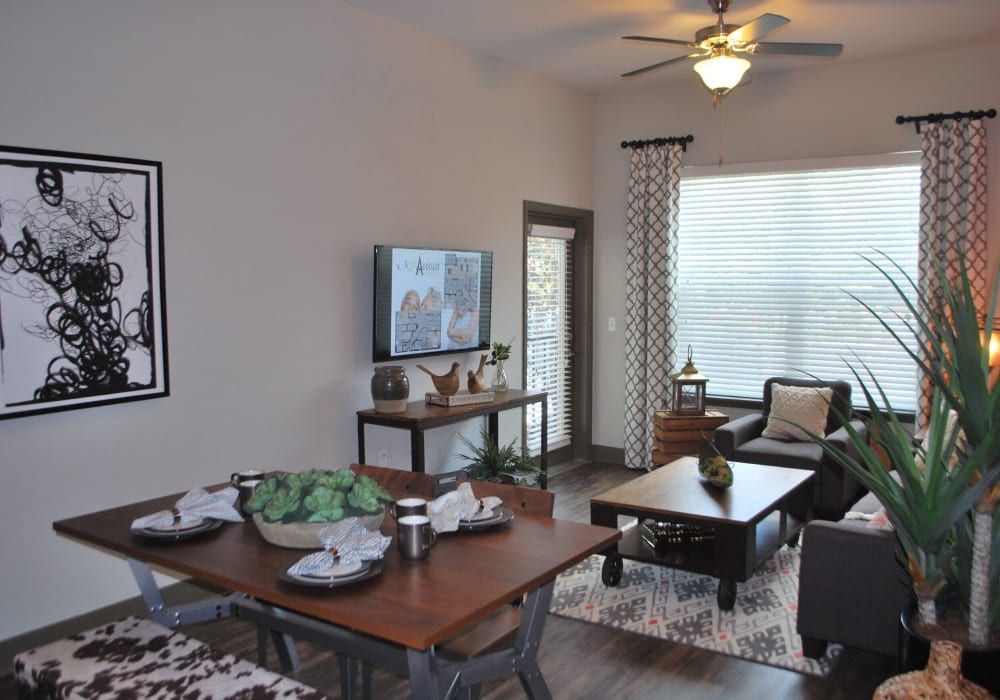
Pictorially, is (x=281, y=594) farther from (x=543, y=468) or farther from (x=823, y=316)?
(x=823, y=316)

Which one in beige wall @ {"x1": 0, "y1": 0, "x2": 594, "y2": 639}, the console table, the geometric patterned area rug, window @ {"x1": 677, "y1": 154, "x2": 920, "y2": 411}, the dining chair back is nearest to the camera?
the dining chair back

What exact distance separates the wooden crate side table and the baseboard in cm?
338

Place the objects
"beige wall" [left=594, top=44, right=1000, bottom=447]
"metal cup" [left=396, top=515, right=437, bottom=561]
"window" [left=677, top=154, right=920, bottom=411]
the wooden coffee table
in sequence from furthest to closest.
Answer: "window" [left=677, top=154, right=920, bottom=411] < "beige wall" [left=594, top=44, right=1000, bottom=447] < the wooden coffee table < "metal cup" [left=396, top=515, right=437, bottom=561]

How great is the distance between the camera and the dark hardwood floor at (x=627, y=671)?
303 centimetres

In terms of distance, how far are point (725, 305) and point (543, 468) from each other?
7.10ft

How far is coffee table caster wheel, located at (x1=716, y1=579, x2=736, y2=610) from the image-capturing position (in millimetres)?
3758

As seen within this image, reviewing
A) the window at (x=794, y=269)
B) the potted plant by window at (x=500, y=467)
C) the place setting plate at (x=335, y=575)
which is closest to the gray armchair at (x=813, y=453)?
the window at (x=794, y=269)

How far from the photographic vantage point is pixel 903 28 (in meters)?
5.07

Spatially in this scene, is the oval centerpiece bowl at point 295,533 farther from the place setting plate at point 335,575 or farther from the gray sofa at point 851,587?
the gray sofa at point 851,587

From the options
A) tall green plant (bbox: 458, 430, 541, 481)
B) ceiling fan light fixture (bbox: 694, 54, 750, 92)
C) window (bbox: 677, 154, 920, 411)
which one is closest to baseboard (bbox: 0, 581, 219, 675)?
tall green plant (bbox: 458, 430, 541, 481)

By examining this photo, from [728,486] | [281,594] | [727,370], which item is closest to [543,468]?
[728,486]

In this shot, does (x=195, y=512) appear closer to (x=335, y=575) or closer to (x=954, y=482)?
(x=335, y=575)

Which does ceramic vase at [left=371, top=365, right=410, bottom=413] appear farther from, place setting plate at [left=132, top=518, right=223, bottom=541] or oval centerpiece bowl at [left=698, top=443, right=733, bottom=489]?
place setting plate at [left=132, top=518, right=223, bottom=541]

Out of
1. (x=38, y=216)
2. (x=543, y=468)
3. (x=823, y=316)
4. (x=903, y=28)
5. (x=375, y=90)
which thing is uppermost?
(x=903, y=28)
